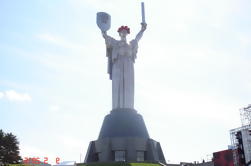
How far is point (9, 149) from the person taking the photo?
150ft

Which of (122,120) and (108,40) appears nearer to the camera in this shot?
(122,120)

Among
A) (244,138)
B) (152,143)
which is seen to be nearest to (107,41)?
(152,143)

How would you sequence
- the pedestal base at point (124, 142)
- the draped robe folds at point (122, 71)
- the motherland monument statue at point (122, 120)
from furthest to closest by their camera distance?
the draped robe folds at point (122, 71), the motherland monument statue at point (122, 120), the pedestal base at point (124, 142)

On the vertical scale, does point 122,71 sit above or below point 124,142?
above

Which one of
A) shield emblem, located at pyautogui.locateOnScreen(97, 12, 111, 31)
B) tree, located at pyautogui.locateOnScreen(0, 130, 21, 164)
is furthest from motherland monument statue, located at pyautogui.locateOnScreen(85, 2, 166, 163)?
tree, located at pyautogui.locateOnScreen(0, 130, 21, 164)

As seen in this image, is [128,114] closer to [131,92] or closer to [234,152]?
[131,92]

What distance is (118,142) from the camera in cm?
3781

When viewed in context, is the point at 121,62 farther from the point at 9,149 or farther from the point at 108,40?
the point at 9,149

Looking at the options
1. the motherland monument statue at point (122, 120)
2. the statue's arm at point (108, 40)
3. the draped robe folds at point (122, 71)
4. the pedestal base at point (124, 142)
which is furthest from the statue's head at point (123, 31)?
the pedestal base at point (124, 142)

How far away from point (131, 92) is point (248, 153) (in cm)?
2054

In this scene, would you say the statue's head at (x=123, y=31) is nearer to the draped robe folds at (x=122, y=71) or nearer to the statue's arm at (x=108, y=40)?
the draped robe folds at (x=122, y=71)

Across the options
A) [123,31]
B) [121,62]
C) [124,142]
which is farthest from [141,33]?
[124,142]

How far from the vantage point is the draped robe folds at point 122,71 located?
1658 inches

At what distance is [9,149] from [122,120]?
16549 mm
